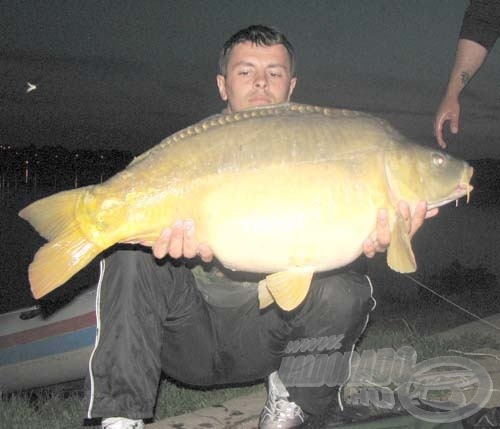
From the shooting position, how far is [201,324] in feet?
8.53

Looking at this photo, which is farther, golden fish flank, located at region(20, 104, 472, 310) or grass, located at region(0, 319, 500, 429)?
grass, located at region(0, 319, 500, 429)

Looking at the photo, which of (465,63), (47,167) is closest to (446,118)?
(465,63)

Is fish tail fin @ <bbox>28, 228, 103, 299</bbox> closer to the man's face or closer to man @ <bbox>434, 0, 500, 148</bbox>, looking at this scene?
the man's face

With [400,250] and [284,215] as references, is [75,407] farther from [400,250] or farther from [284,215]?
[400,250]

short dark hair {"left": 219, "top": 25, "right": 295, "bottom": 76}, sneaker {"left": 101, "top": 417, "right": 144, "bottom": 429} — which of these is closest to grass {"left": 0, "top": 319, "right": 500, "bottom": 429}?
sneaker {"left": 101, "top": 417, "right": 144, "bottom": 429}

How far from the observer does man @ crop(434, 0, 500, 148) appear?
3383 mm

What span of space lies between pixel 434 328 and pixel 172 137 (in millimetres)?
3680

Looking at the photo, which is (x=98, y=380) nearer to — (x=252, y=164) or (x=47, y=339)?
(x=252, y=164)

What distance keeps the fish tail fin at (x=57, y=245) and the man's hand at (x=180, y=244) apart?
0.87ft

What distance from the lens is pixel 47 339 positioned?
4.11 m

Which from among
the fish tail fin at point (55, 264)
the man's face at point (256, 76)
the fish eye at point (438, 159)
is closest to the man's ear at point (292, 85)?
the man's face at point (256, 76)

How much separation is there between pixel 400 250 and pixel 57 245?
1226 mm

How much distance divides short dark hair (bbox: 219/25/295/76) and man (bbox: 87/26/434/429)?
19cm

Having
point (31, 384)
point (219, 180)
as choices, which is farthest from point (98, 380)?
point (31, 384)
